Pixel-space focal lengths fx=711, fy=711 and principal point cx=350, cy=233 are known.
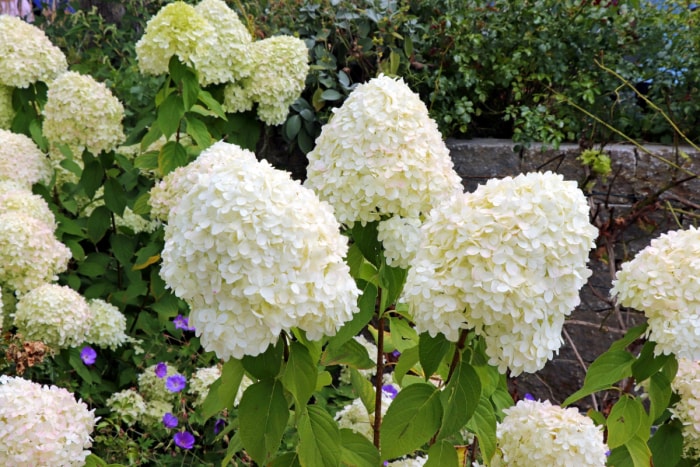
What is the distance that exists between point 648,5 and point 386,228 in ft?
10.3

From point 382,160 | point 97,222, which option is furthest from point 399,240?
point 97,222

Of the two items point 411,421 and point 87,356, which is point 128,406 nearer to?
point 87,356

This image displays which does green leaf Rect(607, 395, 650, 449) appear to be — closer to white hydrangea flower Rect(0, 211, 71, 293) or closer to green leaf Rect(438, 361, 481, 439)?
green leaf Rect(438, 361, 481, 439)

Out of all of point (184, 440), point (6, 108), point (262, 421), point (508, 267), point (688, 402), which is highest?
point (508, 267)

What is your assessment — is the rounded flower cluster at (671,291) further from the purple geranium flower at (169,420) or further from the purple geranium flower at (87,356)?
the purple geranium flower at (87,356)

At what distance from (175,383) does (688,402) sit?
1688 millimetres

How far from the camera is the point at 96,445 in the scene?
2.57m

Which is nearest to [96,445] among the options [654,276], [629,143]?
[654,276]

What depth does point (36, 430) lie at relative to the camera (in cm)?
132

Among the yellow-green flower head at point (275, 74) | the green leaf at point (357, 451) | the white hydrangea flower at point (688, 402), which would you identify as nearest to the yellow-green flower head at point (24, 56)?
the yellow-green flower head at point (275, 74)

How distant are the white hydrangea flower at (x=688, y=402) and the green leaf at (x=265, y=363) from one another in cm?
95

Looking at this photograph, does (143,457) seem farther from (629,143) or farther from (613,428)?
(629,143)

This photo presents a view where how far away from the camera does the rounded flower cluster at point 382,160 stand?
53.4 inches

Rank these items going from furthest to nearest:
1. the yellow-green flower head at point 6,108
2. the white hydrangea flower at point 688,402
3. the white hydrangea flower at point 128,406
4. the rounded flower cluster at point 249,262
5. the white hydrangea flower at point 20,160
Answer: the yellow-green flower head at point 6,108, the white hydrangea flower at point 20,160, the white hydrangea flower at point 128,406, the white hydrangea flower at point 688,402, the rounded flower cluster at point 249,262
